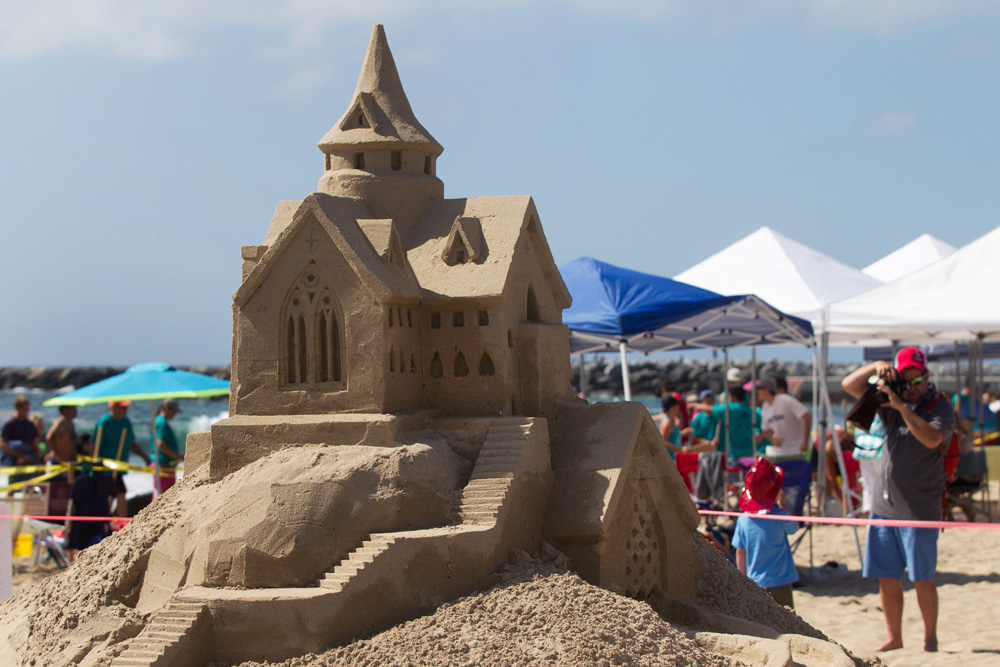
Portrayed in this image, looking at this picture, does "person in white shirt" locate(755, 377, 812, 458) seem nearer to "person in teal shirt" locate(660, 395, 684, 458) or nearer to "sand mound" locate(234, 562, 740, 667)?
"person in teal shirt" locate(660, 395, 684, 458)

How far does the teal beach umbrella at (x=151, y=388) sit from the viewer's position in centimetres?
1197

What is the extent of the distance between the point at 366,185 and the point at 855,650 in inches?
212

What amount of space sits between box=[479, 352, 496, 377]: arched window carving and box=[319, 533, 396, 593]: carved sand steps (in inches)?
64.0

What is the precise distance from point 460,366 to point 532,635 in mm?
2236

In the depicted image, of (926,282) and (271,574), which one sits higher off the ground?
(926,282)

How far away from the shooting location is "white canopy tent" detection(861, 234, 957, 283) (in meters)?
20.8

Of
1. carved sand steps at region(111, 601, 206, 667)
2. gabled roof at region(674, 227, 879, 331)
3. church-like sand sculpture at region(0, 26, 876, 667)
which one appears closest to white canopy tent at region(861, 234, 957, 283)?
gabled roof at region(674, 227, 879, 331)

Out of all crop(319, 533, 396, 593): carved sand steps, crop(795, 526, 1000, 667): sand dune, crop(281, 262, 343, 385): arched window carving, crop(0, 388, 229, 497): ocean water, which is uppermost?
crop(281, 262, 343, 385): arched window carving

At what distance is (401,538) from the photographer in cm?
571

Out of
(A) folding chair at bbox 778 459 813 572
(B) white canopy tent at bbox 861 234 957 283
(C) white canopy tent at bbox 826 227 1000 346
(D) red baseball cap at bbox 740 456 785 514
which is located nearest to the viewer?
(D) red baseball cap at bbox 740 456 785 514

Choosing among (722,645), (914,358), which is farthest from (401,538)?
(914,358)

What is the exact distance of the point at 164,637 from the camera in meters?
5.30

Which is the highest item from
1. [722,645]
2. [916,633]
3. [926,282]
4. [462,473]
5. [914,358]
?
[926,282]

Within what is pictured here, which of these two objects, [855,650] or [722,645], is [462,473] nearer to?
[722,645]
